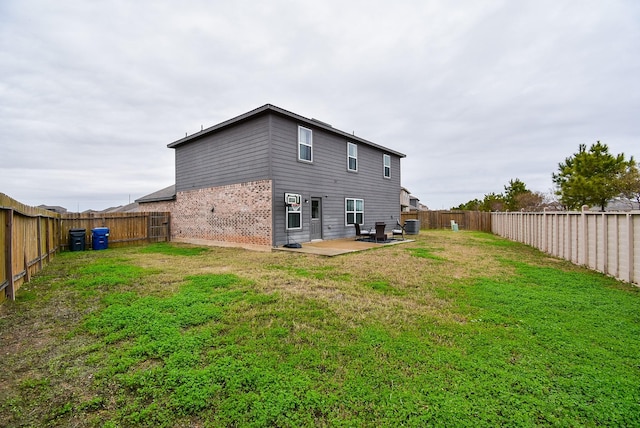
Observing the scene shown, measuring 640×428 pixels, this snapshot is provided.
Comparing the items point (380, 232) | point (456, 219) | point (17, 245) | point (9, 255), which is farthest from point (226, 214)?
point (456, 219)

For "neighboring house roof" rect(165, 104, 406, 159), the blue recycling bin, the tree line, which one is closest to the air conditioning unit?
"neighboring house roof" rect(165, 104, 406, 159)

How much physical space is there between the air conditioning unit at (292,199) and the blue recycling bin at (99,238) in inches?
335

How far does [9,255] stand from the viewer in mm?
4539

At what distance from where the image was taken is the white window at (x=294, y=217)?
36.3ft

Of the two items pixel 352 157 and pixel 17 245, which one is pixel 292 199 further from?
pixel 17 245

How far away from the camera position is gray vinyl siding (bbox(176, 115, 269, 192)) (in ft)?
35.5

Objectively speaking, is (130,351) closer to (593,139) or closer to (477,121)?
(477,121)

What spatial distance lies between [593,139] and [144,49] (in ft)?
106

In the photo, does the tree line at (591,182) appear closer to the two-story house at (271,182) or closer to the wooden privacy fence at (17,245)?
the two-story house at (271,182)

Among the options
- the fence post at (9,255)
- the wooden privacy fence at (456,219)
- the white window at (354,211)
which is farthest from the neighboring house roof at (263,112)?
the wooden privacy fence at (456,219)

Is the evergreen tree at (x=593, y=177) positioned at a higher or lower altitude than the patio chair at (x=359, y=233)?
higher

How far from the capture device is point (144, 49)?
10.3 metres

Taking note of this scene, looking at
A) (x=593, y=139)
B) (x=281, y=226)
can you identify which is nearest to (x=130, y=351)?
(x=281, y=226)

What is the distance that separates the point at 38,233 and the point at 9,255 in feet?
10.2
